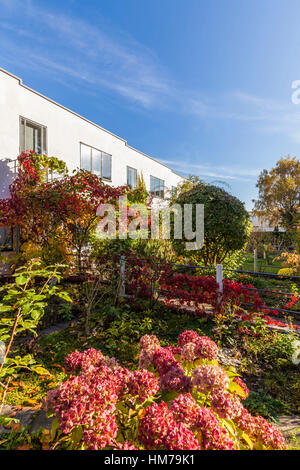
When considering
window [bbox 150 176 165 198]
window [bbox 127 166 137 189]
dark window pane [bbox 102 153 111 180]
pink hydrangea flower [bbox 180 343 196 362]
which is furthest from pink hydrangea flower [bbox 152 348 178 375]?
window [bbox 150 176 165 198]

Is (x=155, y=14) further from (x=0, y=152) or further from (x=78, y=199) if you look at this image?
(x=0, y=152)

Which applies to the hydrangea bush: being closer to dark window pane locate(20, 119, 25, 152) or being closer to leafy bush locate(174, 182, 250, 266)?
leafy bush locate(174, 182, 250, 266)

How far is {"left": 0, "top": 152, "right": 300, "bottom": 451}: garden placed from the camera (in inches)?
50.0

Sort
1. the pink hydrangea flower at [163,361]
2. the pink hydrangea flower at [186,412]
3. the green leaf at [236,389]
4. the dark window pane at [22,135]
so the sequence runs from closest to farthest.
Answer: the pink hydrangea flower at [186,412], the pink hydrangea flower at [163,361], the green leaf at [236,389], the dark window pane at [22,135]

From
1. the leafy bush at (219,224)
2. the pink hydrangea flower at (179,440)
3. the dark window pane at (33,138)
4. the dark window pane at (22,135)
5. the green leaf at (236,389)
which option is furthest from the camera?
the dark window pane at (33,138)

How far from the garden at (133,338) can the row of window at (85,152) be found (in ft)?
3.61

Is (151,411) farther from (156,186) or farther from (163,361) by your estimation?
(156,186)

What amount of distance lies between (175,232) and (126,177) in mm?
7935

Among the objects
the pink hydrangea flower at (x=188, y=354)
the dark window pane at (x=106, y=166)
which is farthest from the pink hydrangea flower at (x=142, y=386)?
the dark window pane at (x=106, y=166)

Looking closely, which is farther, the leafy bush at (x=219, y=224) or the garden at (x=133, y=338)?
the leafy bush at (x=219, y=224)

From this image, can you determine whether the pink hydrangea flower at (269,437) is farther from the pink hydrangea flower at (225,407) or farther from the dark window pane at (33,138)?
the dark window pane at (33,138)

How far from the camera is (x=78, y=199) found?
24.0ft

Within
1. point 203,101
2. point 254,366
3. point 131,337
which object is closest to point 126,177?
point 203,101

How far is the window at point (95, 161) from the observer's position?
11328 millimetres
